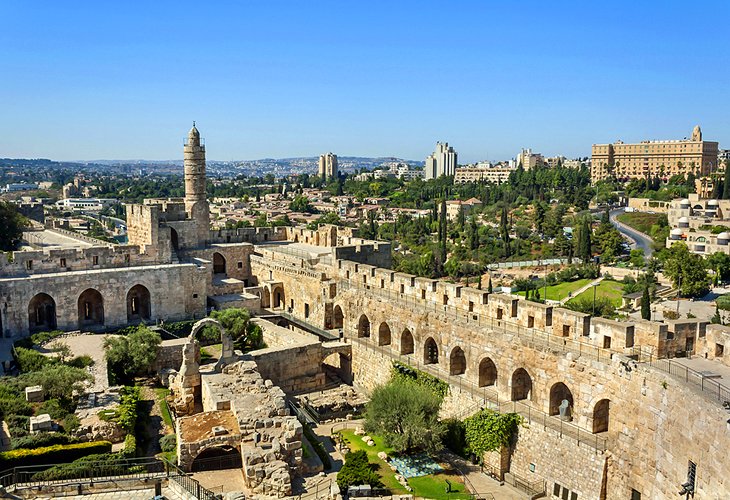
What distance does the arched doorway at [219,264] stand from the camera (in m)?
32.5

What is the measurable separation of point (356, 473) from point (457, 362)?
19.5 feet

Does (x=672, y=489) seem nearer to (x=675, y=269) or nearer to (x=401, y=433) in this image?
(x=401, y=433)

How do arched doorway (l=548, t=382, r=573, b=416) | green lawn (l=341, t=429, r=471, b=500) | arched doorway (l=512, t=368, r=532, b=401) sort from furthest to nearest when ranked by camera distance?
arched doorway (l=512, t=368, r=532, b=401), arched doorway (l=548, t=382, r=573, b=416), green lawn (l=341, t=429, r=471, b=500)

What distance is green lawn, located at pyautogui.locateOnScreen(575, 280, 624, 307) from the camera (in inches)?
2088

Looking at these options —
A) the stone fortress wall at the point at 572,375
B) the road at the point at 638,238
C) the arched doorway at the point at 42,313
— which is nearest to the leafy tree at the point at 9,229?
the arched doorway at the point at 42,313

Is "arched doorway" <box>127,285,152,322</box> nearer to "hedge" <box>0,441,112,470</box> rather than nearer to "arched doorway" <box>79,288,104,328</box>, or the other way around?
"arched doorway" <box>79,288,104,328</box>

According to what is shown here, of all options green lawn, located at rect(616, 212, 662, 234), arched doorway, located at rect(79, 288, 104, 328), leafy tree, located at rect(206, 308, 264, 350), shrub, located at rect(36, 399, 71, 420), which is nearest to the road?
green lawn, located at rect(616, 212, 662, 234)

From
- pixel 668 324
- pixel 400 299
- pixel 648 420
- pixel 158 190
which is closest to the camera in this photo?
pixel 648 420

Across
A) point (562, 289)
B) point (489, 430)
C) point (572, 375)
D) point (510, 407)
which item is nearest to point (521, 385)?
point (510, 407)

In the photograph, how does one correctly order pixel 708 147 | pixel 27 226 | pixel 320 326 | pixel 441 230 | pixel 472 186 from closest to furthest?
pixel 320 326
pixel 27 226
pixel 441 230
pixel 708 147
pixel 472 186

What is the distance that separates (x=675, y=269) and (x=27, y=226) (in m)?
49.6

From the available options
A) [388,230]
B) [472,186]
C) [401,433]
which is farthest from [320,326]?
[472,186]

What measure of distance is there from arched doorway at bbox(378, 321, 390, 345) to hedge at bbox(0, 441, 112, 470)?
10.6 metres

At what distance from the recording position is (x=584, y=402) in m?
15.9
